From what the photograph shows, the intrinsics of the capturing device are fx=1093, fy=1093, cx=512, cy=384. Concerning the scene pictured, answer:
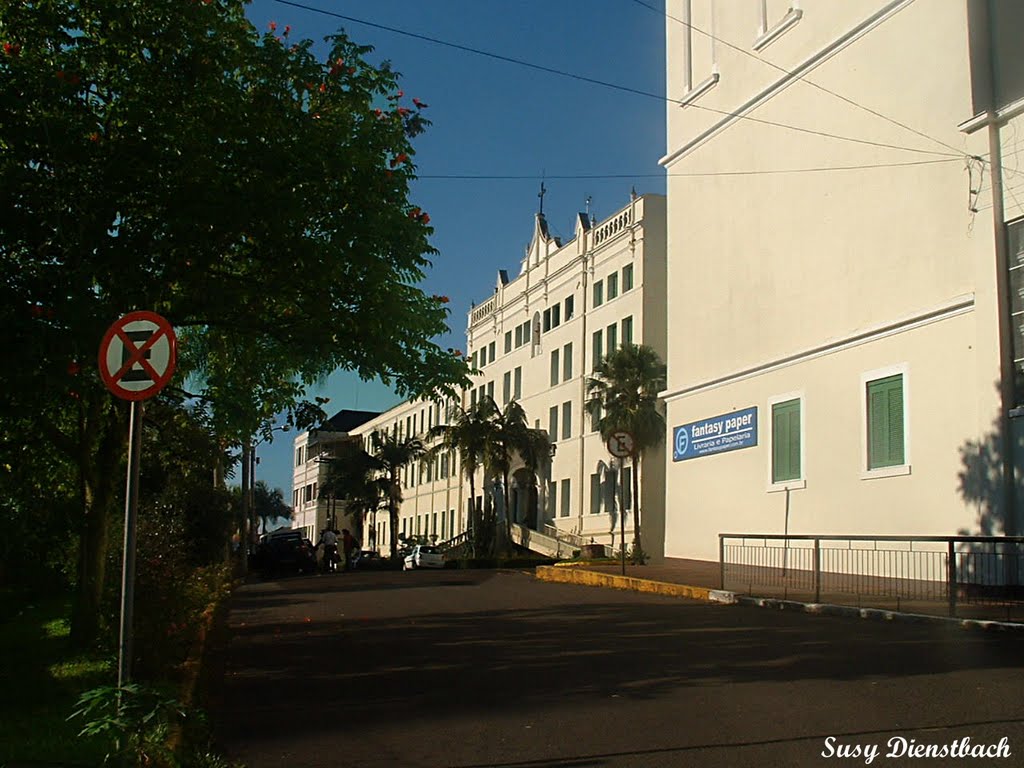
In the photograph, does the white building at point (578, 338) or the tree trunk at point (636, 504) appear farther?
the white building at point (578, 338)

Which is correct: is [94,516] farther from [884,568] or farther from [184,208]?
[884,568]

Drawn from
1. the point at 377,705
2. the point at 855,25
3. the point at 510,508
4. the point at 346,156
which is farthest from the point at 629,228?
the point at 377,705

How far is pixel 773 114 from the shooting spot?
27.9 meters

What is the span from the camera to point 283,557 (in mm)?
38688

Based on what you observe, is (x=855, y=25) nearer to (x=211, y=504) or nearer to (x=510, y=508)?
(x=211, y=504)

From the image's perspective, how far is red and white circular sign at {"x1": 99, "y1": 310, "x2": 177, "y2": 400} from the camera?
694 cm

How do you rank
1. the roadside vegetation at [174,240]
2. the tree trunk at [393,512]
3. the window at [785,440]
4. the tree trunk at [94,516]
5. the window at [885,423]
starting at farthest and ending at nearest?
1. the tree trunk at [393,512]
2. the window at [785,440]
3. the window at [885,423]
4. the tree trunk at [94,516]
5. the roadside vegetation at [174,240]

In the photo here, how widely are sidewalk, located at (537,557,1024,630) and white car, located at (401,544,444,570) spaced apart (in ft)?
69.4

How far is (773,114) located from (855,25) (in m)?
3.66

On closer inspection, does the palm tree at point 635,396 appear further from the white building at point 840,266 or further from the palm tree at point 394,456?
the palm tree at point 394,456

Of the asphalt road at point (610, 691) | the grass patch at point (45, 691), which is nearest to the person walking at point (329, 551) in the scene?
the grass patch at point (45, 691)

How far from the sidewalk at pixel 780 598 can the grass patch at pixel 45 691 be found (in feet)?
33.4

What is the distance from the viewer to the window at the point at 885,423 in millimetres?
22500

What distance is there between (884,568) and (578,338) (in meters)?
36.4
